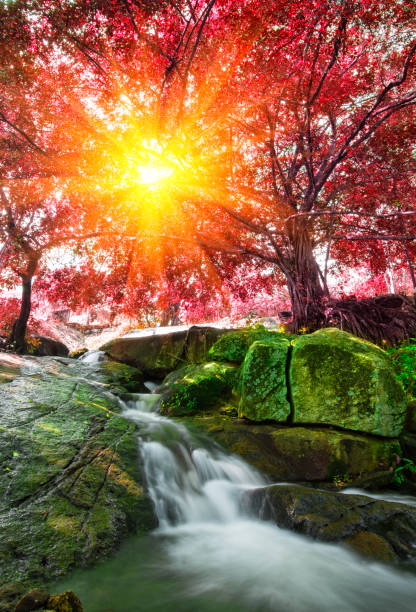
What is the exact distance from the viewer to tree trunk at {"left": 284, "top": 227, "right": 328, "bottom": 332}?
739cm

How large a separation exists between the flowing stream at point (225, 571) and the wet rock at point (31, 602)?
70cm

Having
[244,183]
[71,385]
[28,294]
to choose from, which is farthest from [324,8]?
[28,294]

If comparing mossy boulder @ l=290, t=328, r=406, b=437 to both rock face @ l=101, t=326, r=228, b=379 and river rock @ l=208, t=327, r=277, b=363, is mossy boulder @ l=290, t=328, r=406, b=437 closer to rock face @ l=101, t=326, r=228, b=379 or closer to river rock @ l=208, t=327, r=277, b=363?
river rock @ l=208, t=327, r=277, b=363

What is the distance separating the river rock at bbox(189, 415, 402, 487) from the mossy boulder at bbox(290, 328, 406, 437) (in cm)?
18

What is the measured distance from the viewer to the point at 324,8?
510 cm

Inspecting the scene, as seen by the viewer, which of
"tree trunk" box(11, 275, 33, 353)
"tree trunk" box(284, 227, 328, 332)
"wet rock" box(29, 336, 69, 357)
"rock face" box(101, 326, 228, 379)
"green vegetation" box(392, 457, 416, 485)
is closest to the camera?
"green vegetation" box(392, 457, 416, 485)

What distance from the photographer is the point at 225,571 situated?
2.43 metres

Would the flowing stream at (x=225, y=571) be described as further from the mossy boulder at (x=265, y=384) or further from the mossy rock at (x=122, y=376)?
the mossy rock at (x=122, y=376)

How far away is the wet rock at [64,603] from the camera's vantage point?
138 cm

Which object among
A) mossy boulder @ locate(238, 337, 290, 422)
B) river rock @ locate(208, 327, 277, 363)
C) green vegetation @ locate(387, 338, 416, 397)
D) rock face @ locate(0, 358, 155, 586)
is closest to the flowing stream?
rock face @ locate(0, 358, 155, 586)

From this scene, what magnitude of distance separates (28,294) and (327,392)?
9.32m

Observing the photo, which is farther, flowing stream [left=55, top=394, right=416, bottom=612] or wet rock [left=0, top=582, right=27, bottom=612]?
flowing stream [left=55, top=394, right=416, bottom=612]

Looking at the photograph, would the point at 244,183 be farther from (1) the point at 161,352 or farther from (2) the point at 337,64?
(1) the point at 161,352

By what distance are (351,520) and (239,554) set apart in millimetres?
1046
